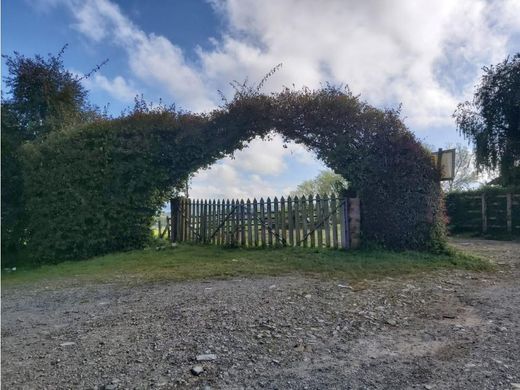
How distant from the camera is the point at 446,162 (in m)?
8.45

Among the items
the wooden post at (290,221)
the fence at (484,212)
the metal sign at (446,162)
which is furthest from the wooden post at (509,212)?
the wooden post at (290,221)

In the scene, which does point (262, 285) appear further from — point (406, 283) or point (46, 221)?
point (46, 221)

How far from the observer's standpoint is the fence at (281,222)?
8477mm

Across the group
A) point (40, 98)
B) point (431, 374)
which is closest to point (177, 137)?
point (40, 98)

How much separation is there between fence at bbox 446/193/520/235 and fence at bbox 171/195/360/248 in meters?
9.68

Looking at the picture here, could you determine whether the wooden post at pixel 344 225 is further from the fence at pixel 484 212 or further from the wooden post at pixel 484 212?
the wooden post at pixel 484 212

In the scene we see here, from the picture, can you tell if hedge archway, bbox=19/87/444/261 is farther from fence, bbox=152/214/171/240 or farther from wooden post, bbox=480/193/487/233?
wooden post, bbox=480/193/487/233

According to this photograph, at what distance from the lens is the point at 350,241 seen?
27.5 feet

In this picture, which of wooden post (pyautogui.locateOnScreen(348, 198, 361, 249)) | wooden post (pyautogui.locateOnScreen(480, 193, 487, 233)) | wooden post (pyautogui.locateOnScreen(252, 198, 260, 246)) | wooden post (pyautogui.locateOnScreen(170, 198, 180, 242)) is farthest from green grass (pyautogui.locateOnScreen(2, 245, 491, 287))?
wooden post (pyautogui.locateOnScreen(480, 193, 487, 233))

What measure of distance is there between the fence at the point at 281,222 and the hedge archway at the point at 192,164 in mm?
485

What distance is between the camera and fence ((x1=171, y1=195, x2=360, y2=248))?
8.48 metres

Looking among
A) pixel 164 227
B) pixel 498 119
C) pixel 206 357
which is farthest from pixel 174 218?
pixel 498 119

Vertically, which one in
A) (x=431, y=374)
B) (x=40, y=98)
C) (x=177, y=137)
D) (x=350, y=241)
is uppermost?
(x=40, y=98)

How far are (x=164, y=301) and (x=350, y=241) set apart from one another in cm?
486
